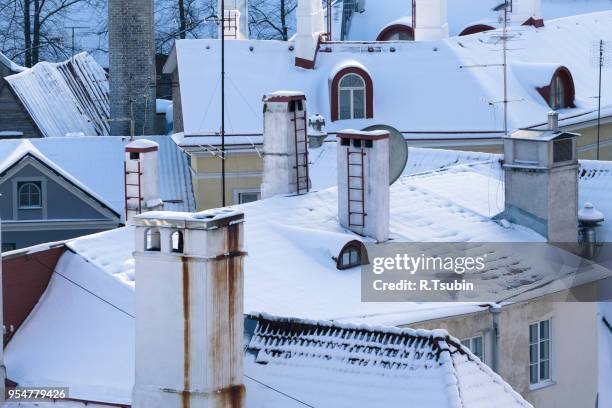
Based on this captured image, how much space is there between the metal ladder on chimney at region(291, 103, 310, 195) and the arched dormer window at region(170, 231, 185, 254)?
835cm

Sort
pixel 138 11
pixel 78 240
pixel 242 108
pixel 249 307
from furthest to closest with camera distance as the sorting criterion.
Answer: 1. pixel 138 11
2. pixel 242 108
3. pixel 78 240
4. pixel 249 307

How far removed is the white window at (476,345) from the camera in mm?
21462

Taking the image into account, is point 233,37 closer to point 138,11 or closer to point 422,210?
point 138,11

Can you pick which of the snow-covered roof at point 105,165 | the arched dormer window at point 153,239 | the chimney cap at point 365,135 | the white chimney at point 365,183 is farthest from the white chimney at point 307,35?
the arched dormer window at point 153,239

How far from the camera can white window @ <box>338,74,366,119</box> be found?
4041 cm

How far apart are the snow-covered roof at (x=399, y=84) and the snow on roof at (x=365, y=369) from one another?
20584 mm

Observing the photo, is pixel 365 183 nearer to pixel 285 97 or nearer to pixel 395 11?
pixel 285 97

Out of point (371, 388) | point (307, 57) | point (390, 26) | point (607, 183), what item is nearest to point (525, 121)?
point (307, 57)

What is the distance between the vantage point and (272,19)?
230ft

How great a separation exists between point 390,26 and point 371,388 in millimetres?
29954

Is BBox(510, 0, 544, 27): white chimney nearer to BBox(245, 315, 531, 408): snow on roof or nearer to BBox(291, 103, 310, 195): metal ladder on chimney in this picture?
BBox(291, 103, 310, 195): metal ladder on chimney

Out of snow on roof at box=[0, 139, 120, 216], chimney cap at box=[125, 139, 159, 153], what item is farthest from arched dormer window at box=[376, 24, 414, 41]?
chimney cap at box=[125, 139, 159, 153]

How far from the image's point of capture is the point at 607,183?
87.4ft

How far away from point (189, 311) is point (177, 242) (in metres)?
0.61
